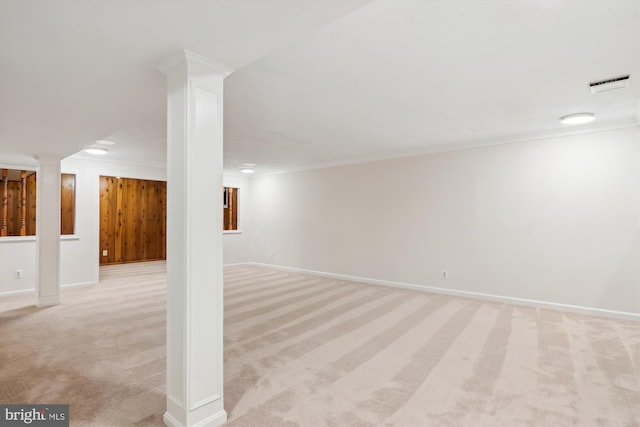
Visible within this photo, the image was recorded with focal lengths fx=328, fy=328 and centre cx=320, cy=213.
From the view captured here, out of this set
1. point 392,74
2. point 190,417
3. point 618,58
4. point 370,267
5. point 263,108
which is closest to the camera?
point 190,417

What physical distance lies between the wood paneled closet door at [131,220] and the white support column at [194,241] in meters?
7.72

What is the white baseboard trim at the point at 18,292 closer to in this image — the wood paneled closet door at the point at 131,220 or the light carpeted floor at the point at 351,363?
the light carpeted floor at the point at 351,363

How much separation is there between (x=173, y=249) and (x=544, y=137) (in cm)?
483

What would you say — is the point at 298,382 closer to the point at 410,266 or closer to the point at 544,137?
the point at 410,266

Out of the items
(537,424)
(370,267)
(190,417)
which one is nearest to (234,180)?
(370,267)

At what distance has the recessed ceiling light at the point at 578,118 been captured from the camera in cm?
366

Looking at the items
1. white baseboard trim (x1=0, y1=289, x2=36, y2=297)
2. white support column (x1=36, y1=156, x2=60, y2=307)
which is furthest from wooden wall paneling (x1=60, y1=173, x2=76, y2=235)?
white support column (x1=36, y1=156, x2=60, y2=307)

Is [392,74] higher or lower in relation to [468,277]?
higher

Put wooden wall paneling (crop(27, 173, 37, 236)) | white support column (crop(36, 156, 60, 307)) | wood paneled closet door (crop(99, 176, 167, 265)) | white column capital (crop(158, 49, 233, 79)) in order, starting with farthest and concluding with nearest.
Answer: wood paneled closet door (crop(99, 176, 167, 265)) < wooden wall paneling (crop(27, 173, 37, 236)) < white support column (crop(36, 156, 60, 307)) < white column capital (crop(158, 49, 233, 79))

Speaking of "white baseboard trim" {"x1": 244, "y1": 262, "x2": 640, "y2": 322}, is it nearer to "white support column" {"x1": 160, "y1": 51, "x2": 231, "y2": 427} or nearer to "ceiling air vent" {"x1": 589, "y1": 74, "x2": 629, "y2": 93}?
"ceiling air vent" {"x1": 589, "y1": 74, "x2": 629, "y2": 93}

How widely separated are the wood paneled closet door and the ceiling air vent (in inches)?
368

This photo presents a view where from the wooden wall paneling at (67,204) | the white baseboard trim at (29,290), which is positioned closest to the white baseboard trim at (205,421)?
the white baseboard trim at (29,290)

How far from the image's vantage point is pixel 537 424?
1.96 meters

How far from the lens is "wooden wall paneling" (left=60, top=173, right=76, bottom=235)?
6.07 metres
